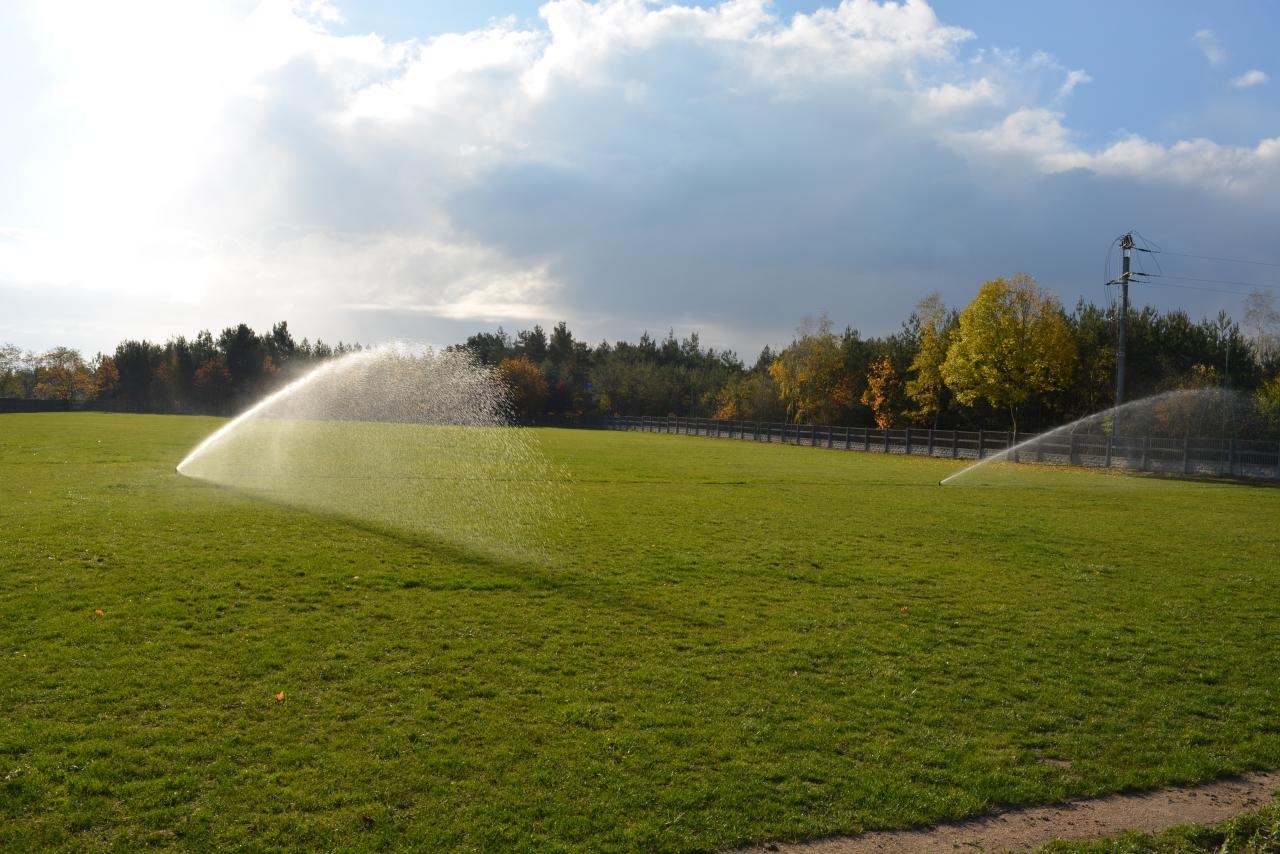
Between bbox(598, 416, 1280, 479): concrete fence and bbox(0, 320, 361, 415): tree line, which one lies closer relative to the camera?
bbox(598, 416, 1280, 479): concrete fence

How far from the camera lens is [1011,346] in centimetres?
6250

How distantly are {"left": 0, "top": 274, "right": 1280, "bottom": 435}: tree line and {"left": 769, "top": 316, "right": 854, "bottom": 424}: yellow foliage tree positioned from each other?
154 mm

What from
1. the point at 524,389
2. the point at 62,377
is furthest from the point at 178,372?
the point at 524,389

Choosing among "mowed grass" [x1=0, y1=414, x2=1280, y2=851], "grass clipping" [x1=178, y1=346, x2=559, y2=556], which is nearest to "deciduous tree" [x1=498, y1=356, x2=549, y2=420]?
"grass clipping" [x1=178, y1=346, x2=559, y2=556]

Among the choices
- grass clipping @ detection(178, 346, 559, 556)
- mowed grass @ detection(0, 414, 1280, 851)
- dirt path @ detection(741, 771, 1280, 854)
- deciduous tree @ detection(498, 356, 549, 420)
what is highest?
deciduous tree @ detection(498, 356, 549, 420)

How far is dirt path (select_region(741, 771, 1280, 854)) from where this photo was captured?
5773 millimetres

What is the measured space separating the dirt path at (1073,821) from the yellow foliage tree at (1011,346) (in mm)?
59969

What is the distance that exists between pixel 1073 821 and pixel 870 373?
9047 cm

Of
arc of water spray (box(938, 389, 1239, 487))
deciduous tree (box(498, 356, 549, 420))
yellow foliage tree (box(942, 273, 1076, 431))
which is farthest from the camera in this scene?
deciduous tree (box(498, 356, 549, 420))

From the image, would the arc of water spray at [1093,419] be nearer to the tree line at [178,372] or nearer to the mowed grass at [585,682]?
the mowed grass at [585,682]

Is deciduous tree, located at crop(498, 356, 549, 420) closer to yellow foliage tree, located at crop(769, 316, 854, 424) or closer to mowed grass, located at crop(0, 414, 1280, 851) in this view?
yellow foliage tree, located at crop(769, 316, 854, 424)

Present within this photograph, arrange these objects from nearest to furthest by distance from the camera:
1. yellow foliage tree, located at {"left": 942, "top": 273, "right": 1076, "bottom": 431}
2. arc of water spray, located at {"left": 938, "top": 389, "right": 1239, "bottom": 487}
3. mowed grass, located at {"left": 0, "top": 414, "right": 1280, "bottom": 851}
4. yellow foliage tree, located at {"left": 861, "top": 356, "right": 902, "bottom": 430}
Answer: mowed grass, located at {"left": 0, "top": 414, "right": 1280, "bottom": 851} < arc of water spray, located at {"left": 938, "top": 389, "right": 1239, "bottom": 487} < yellow foliage tree, located at {"left": 942, "top": 273, "right": 1076, "bottom": 431} < yellow foliage tree, located at {"left": 861, "top": 356, "right": 902, "bottom": 430}

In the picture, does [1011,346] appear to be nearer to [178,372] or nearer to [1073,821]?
[1073,821]

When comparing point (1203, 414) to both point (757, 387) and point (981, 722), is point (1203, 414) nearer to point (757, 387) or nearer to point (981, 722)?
point (757, 387)
